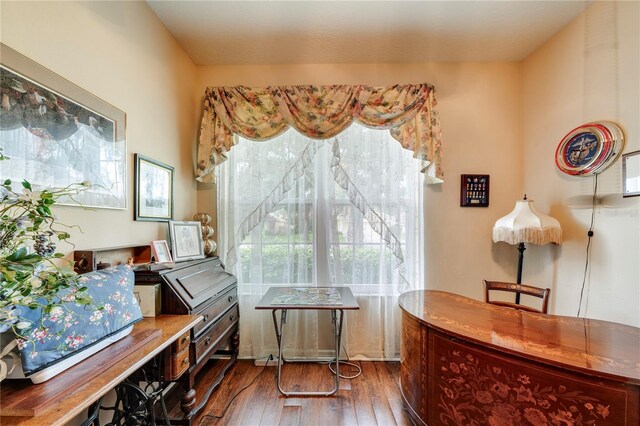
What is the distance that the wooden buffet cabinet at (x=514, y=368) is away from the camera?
3.26 ft

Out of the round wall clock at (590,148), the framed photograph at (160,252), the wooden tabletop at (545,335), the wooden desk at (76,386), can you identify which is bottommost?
the wooden desk at (76,386)

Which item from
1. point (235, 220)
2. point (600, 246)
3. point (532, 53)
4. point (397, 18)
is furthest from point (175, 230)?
point (532, 53)

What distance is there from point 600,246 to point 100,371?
3.00 metres

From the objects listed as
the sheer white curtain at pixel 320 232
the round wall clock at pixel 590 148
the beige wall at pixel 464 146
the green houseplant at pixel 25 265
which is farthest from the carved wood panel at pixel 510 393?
the green houseplant at pixel 25 265

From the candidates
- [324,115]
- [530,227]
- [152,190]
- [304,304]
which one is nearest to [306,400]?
[304,304]

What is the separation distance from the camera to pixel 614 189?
1.73 metres

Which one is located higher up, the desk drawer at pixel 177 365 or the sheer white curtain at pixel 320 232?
the sheer white curtain at pixel 320 232

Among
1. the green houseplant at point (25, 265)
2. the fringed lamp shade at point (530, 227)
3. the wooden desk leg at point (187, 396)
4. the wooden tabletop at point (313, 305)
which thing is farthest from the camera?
the fringed lamp shade at point (530, 227)

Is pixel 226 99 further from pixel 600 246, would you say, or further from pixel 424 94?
pixel 600 246

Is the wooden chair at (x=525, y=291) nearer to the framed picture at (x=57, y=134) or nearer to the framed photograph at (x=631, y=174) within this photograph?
the framed photograph at (x=631, y=174)

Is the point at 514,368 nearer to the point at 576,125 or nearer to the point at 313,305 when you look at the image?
the point at 313,305

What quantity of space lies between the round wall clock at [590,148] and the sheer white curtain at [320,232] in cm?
110

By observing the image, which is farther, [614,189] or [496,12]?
[496,12]

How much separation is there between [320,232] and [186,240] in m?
1.16
